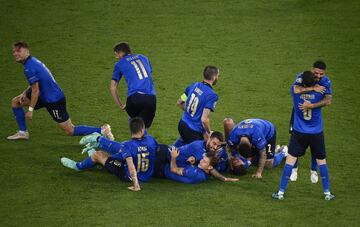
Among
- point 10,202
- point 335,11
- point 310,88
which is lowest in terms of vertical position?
point 10,202

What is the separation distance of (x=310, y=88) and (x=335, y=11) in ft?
32.7

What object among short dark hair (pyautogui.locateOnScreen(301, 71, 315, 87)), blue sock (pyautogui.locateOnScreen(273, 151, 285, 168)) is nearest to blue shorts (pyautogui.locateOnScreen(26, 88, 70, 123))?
blue sock (pyautogui.locateOnScreen(273, 151, 285, 168))

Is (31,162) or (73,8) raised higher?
(73,8)

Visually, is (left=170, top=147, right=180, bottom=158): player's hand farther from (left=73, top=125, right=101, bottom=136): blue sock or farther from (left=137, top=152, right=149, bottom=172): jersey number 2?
(left=73, top=125, right=101, bottom=136): blue sock

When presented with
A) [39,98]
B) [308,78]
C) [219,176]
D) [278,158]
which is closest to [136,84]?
[39,98]

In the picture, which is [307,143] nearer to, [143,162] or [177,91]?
[143,162]

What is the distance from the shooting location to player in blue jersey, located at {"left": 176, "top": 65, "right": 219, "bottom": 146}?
33.4 feet

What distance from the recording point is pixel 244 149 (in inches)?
403

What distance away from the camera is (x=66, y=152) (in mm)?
11266

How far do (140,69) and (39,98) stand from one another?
1732mm

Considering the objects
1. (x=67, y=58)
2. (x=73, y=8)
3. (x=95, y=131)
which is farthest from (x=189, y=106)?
(x=73, y=8)

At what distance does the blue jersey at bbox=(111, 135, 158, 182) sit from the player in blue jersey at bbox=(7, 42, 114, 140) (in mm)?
1630

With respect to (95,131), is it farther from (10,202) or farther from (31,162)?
(10,202)

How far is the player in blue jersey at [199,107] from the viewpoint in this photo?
10195mm
